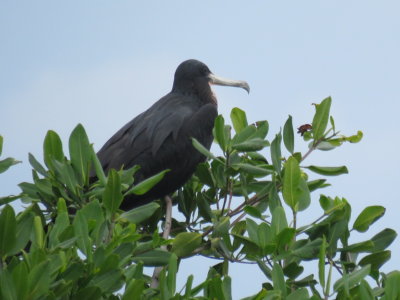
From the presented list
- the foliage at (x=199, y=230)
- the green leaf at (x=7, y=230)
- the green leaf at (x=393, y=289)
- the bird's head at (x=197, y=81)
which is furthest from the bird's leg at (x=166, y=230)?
the bird's head at (x=197, y=81)

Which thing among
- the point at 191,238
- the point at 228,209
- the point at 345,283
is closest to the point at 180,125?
the point at 228,209

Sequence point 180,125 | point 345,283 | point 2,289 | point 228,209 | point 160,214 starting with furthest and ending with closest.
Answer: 1. point 180,125
2. point 160,214
3. point 228,209
4. point 345,283
5. point 2,289

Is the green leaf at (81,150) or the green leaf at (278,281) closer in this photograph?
the green leaf at (278,281)

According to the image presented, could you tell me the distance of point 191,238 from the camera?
4086 mm

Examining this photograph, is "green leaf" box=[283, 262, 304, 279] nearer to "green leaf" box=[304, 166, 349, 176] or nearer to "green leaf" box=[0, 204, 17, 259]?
"green leaf" box=[304, 166, 349, 176]

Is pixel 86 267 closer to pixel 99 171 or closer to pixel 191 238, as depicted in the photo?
pixel 99 171

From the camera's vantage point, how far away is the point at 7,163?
3809 millimetres

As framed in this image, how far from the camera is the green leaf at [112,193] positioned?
3.54 metres

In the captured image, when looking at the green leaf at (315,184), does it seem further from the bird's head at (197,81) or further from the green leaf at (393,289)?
the bird's head at (197,81)

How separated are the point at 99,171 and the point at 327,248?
1.01 meters

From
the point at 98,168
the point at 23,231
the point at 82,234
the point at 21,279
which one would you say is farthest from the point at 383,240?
the point at 21,279

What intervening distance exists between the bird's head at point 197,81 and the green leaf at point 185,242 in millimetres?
2332

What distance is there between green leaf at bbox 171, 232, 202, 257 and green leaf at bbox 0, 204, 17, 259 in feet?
3.43

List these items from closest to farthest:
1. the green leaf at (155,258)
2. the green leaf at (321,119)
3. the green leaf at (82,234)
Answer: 1. the green leaf at (82,234)
2. the green leaf at (155,258)
3. the green leaf at (321,119)
